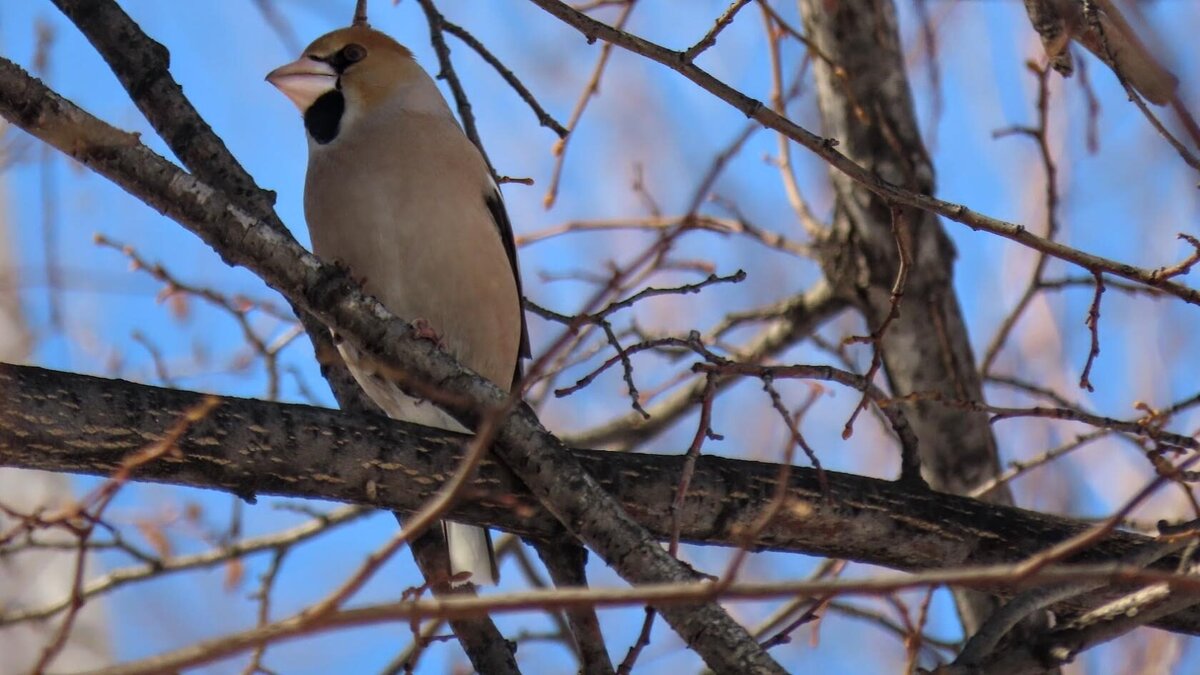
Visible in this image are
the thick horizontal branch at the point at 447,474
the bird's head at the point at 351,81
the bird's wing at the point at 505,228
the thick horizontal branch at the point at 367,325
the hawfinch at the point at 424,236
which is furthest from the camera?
the bird's head at the point at 351,81

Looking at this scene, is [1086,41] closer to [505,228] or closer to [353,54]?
[505,228]

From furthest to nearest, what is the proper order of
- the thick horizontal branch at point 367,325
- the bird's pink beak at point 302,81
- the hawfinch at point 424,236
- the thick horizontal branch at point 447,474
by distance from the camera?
the bird's pink beak at point 302,81 < the hawfinch at point 424,236 < the thick horizontal branch at point 447,474 < the thick horizontal branch at point 367,325

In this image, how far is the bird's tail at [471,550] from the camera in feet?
13.7

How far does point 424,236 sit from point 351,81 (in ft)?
2.84

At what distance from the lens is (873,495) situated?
3406 mm

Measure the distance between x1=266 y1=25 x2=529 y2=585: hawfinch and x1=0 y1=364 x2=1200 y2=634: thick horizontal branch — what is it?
0.86 m

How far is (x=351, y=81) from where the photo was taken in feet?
15.5

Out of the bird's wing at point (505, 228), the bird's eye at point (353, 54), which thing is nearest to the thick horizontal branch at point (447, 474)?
the bird's wing at point (505, 228)

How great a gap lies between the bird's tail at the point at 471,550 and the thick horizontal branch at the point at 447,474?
35.2 inches

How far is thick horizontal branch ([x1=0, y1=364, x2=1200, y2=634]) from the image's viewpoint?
2863mm

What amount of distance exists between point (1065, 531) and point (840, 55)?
7.03 feet

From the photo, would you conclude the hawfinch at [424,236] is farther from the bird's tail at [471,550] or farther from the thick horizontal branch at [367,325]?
the thick horizontal branch at [367,325]

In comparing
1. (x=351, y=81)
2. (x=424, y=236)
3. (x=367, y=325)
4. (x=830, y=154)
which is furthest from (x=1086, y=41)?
(x=351, y=81)

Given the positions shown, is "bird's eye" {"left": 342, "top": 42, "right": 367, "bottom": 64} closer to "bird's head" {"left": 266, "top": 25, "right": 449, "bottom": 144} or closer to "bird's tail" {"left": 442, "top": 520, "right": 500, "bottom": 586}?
"bird's head" {"left": 266, "top": 25, "right": 449, "bottom": 144}
